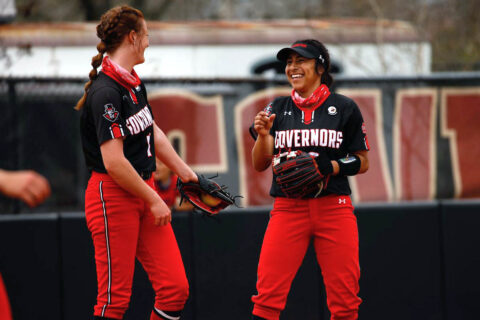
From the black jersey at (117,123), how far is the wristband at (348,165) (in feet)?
3.67

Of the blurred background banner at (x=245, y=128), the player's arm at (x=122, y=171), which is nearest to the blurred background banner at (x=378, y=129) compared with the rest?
the blurred background banner at (x=245, y=128)

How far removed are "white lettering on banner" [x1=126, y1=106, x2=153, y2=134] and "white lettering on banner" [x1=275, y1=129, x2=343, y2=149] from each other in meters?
0.83

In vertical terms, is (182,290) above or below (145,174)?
below

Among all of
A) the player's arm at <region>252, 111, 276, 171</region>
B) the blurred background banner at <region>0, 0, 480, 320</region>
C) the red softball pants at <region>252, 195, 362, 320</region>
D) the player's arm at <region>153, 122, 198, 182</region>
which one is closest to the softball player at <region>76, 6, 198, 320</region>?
the player's arm at <region>153, 122, 198, 182</region>

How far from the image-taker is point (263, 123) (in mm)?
3879

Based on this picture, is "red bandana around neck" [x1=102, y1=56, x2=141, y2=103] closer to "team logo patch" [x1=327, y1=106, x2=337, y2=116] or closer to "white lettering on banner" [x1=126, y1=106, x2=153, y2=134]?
"white lettering on banner" [x1=126, y1=106, x2=153, y2=134]

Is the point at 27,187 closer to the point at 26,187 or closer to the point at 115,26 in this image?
the point at 26,187

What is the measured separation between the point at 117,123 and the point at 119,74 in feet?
0.99

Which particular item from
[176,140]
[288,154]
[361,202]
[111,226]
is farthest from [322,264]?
[176,140]

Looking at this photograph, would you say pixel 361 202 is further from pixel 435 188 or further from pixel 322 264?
pixel 322 264

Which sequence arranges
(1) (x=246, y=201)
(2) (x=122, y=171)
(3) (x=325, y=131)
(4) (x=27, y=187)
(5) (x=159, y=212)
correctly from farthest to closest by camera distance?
(1) (x=246, y=201), (3) (x=325, y=131), (5) (x=159, y=212), (2) (x=122, y=171), (4) (x=27, y=187)

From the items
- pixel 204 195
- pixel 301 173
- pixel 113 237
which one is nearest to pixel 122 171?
pixel 113 237

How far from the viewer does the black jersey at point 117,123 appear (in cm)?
353

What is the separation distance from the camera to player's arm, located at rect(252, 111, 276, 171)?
3.88 meters
